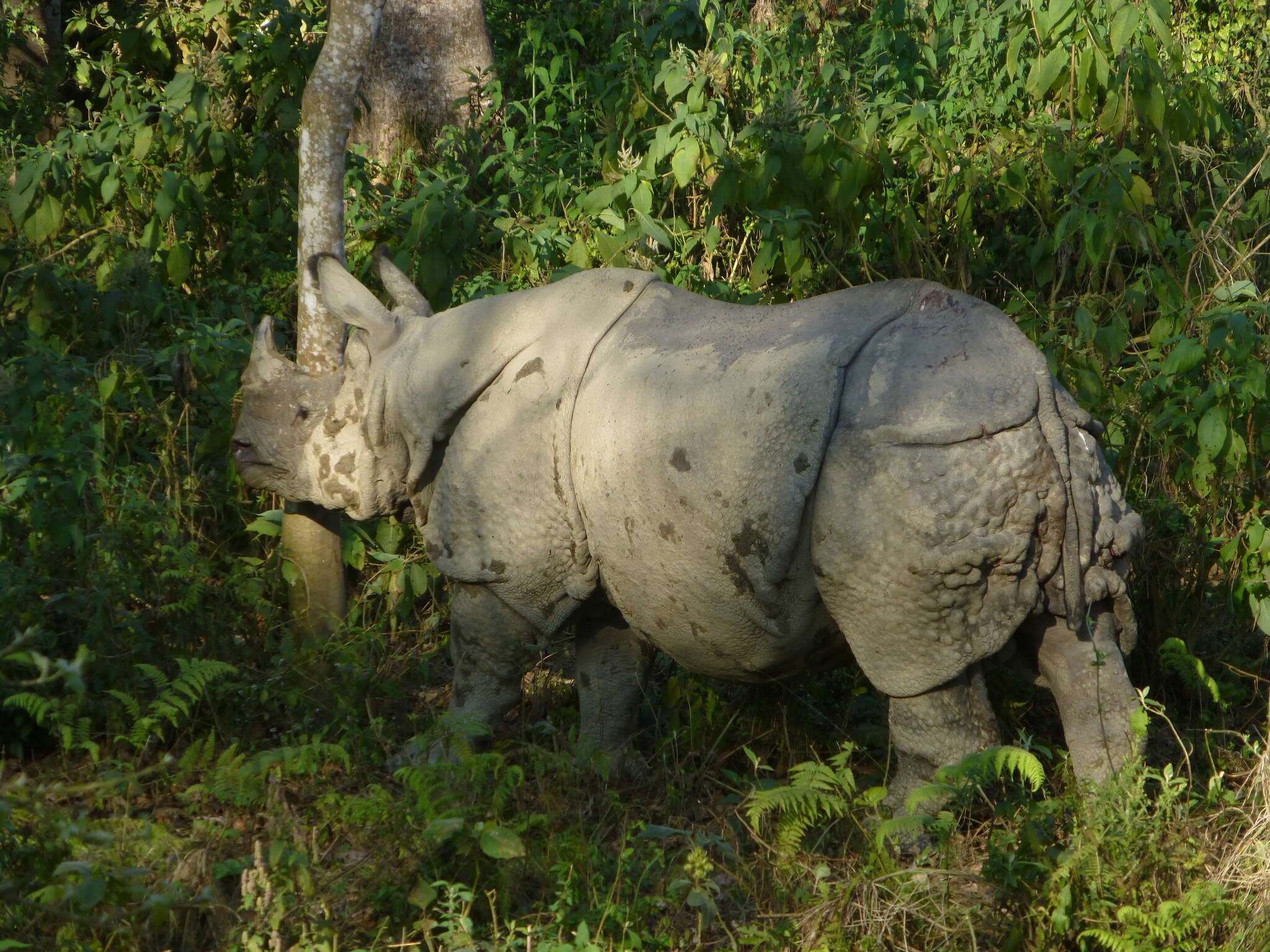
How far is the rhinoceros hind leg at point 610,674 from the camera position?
16.9 ft

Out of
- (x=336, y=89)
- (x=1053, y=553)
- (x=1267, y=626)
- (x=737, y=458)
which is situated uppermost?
(x=336, y=89)

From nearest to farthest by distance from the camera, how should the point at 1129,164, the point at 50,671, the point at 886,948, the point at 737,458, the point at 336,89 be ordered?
the point at 886,948 < the point at 737,458 < the point at 50,671 < the point at 336,89 < the point at 1129,164

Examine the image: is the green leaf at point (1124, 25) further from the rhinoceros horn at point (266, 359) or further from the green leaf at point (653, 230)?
the rhinoceros horn at point (266, 359)

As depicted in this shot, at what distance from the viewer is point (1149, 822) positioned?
3830mm

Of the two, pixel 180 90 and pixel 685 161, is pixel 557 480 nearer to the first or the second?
pixel 685 161

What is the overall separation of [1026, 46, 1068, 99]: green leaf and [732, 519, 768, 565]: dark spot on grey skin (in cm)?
337

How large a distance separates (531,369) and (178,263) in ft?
10.6

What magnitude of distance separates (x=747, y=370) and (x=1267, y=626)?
228 centimetres

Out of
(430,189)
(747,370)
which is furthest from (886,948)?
(430,189)

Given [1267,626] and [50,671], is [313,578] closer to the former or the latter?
[50,671]

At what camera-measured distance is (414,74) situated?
8633 millimetres

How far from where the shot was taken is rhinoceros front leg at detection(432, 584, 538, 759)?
4.88 metres

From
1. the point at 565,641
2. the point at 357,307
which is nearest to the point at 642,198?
the point at 357,307

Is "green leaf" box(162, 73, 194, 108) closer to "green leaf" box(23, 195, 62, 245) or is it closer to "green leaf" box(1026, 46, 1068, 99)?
"green leaf" box(23, 195, 62, 245)
